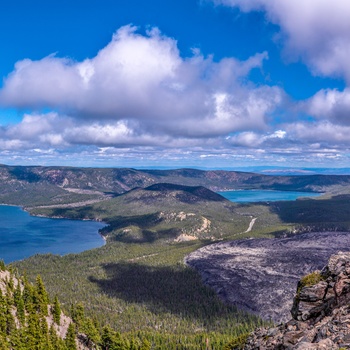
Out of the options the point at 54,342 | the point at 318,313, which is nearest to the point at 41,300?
the point at 54,342

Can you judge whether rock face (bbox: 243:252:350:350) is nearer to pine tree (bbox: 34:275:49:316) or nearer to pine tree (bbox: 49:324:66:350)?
pine tree (bbox: 49:324:66:350)

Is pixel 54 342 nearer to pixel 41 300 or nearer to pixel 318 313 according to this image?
pixel 41 300

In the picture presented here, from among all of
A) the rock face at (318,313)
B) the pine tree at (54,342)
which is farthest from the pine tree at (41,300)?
the rock face at (318,313)

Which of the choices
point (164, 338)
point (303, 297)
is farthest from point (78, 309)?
point (303, 297)

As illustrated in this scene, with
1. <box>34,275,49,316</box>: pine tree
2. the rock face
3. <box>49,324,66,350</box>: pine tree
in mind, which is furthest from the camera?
<box>34,275,49,316</box>: pine tree

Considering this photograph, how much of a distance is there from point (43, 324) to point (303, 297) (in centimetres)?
10517

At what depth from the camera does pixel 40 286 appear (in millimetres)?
144000

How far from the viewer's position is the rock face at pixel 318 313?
135ft

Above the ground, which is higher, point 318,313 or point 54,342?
point 318,313

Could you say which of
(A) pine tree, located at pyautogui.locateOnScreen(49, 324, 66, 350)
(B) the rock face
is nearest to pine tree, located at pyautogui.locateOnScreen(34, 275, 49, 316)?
(A) pine tree, located at pyautogui.locateOnScreen(49, 324, 66, 350)

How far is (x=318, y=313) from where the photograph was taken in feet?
171

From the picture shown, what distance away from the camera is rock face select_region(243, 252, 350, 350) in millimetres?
41188

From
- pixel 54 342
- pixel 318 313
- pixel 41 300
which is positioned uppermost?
pixel 318 313

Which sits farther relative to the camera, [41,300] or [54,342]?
[41,300]
